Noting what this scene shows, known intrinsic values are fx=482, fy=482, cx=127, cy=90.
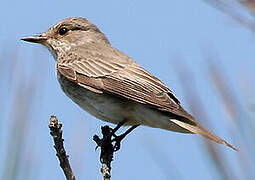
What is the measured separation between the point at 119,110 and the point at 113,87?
211 millimetres

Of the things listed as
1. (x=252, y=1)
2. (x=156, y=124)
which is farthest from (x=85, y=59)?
(x=252, y=1)

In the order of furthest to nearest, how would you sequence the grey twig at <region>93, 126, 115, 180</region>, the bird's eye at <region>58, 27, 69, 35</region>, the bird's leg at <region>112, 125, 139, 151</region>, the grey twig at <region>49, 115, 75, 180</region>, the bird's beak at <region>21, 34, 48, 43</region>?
1. the bird's eye at <region>58, 27, 69, 35</region>
2. the bird's beak at <region>21, 34, 48, 43</region>
3. the bird's leg at <region>112, 125, 139, 151</region>
4. the grey twig at <region>93, 126, 115, 180</region>
5. the grey twig at <region>49, 115, 75, 180</region>

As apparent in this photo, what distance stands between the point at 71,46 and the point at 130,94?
1.55 metres


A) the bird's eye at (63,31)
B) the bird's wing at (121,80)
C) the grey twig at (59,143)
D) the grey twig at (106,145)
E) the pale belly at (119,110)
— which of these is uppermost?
the bird's eye at (63,31)

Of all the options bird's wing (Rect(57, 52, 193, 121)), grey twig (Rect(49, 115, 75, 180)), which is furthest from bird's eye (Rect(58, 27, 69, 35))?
grey twig (Rect(49, 115, 75, 180))

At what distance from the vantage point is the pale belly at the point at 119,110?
3.46 metres

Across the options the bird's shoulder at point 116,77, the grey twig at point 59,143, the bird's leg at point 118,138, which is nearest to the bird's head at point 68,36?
the bird's shoulder at point 116,77

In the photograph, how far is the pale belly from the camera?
3465mm

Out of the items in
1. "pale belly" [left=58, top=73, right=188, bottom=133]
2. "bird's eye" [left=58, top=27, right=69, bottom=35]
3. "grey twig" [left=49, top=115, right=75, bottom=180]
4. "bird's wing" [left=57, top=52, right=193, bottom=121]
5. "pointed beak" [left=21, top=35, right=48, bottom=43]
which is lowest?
"grey twig" [left=49, top=115, right=75, bottom=180]

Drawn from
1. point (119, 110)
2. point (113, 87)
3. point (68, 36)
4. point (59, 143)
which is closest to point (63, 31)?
point (68, 36)

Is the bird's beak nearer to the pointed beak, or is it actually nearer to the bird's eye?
the pointed beak

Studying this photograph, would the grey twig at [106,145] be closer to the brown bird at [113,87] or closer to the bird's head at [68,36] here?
the brown bird at [113,87]

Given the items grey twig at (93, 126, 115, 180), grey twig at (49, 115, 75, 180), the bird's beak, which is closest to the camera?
grey twig at (49, 115, 75, 180)

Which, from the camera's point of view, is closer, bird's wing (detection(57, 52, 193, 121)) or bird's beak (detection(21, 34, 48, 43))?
bird's wing (detection(57, 52, 193, 121))
